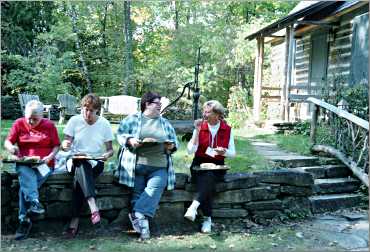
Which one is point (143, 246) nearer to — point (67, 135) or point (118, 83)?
point (67, 135)

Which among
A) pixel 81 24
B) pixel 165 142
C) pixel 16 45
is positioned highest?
pixel 81 24

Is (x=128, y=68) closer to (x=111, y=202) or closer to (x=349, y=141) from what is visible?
(x=349, y=141)

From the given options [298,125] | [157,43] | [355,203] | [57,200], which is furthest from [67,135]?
[157,43]

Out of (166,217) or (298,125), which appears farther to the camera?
(298,125)

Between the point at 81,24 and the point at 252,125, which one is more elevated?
the point at 81,24

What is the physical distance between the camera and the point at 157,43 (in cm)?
2192

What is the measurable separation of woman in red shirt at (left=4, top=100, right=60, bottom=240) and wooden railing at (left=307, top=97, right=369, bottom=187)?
3823 mm

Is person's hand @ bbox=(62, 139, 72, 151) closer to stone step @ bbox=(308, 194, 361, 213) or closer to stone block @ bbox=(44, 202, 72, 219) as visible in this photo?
stone block @ bbox=(44, 202, 72, 219)

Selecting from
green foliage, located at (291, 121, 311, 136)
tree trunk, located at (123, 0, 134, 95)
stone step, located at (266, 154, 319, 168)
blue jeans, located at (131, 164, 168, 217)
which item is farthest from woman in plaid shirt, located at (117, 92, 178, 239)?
tree trunk, located at (123, 0, 134, 95)

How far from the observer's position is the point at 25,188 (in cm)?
401

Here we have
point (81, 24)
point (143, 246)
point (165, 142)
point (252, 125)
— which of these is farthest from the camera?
point (81, 24)

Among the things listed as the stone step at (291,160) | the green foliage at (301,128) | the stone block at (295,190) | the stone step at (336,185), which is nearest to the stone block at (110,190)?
the stone block at (295,190)

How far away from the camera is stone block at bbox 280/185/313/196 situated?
197 inches

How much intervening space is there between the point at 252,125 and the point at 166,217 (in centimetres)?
735
